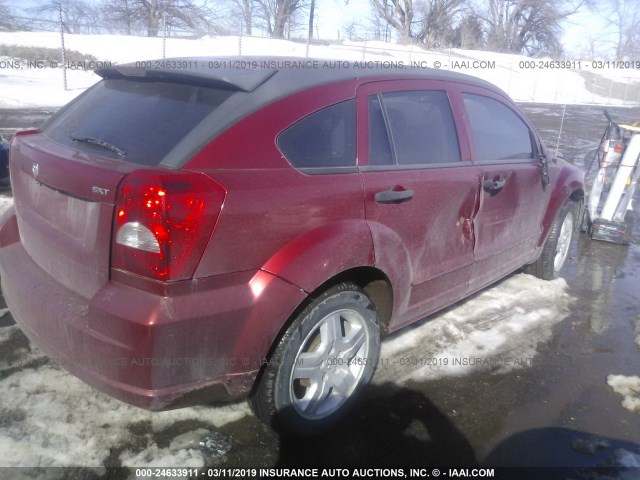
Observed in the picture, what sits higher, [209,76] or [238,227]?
[209,76]

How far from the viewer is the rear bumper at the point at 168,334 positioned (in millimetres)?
2045

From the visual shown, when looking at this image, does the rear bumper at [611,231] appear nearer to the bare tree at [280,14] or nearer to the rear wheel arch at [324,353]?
the rear wheel arch at [324,353]

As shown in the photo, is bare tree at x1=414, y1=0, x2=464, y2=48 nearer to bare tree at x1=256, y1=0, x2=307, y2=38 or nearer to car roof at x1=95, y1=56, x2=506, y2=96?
bare tree at x1=256, y1=0, x2=307, y2=38

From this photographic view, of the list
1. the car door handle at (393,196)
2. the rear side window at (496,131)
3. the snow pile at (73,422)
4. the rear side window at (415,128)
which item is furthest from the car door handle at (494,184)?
the snow pile at (73,422)

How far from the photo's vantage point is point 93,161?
2.27m

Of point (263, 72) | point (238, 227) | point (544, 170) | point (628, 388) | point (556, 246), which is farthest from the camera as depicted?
point (556, 246)

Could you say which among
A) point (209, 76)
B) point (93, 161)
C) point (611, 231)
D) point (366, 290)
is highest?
point (209, 76)

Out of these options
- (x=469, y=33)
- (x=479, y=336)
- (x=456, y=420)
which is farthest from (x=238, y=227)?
(x=469, y=33)

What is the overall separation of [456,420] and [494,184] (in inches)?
60.0

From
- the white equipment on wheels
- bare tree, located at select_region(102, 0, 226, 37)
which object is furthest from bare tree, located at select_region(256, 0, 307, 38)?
the white equipment on wheels

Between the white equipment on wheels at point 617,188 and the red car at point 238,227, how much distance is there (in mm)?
3595

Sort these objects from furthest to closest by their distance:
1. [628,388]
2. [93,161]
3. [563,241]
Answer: [563,241] < [628,388] < [93,161]

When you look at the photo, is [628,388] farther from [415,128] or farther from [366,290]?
[415,128]

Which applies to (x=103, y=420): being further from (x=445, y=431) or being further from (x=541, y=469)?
(x=541, y=469)
